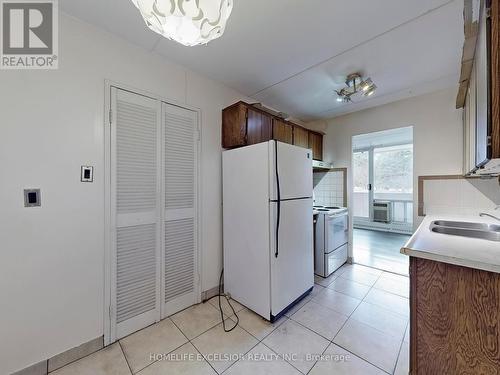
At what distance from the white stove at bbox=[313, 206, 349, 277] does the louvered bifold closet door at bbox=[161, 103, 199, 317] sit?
1.70 meters

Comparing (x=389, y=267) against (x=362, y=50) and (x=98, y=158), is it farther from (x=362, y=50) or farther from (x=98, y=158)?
→ (x=98, y=158)

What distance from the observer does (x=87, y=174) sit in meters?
1.57

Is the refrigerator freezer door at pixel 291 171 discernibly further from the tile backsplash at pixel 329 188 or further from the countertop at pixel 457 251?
the tile backsplash at pixel 329 188

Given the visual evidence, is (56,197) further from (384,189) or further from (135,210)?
(384,189)

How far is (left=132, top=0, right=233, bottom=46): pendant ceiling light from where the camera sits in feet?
2.63

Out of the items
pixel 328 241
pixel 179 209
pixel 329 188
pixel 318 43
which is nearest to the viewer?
pixel 318 43

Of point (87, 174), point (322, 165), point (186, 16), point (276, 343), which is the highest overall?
point (186, 16)

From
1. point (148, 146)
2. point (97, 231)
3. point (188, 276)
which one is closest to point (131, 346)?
point (188, 276)

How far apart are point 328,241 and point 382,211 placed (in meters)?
3.75

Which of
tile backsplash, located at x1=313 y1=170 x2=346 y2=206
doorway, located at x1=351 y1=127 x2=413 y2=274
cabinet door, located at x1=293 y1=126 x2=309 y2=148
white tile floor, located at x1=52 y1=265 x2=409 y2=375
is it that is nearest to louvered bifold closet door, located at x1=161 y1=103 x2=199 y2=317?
white tile floor, located at x1=52 y1=265 x2=409 y2=375

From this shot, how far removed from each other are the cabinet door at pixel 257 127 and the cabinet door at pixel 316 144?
1069mm

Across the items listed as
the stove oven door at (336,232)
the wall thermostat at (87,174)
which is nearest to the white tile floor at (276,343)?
the stove oven door at (336,232)

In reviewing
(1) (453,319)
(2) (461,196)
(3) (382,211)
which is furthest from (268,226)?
(3) (382,211)

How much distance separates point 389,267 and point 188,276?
2952mm
